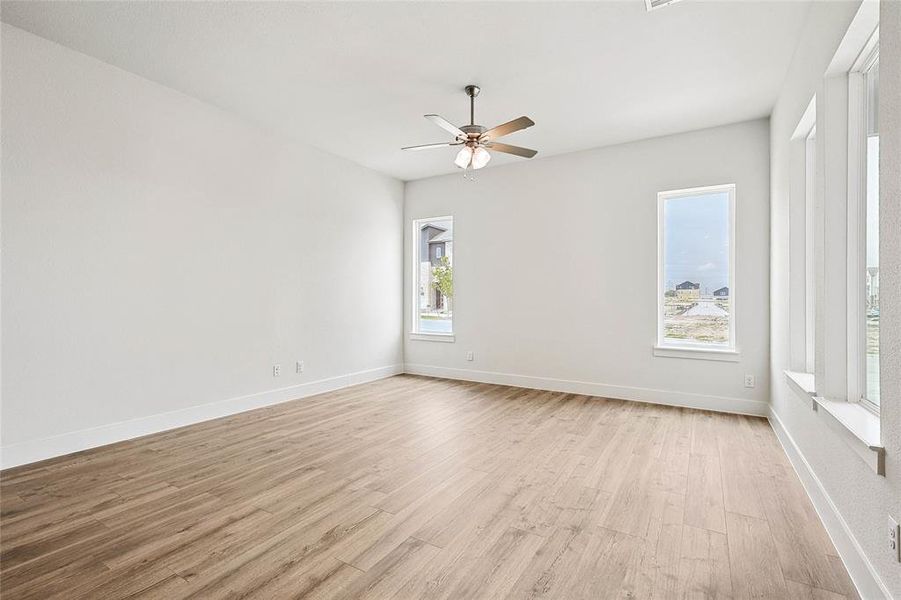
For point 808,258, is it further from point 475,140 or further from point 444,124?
point 444,124

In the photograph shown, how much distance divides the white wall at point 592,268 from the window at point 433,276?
184mm

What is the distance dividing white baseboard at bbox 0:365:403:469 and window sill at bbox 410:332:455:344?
141cm

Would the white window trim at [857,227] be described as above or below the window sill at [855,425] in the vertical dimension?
above

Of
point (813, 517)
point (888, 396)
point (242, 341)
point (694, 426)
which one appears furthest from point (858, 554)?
point (242, 341)

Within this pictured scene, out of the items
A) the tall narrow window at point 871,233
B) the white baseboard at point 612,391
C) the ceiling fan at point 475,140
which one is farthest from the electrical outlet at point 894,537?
the white baseboard at point 612,391


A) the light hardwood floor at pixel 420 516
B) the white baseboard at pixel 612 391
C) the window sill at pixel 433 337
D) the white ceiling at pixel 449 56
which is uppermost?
the white ceiling at pixel 449 56

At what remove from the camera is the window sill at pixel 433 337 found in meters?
6.18

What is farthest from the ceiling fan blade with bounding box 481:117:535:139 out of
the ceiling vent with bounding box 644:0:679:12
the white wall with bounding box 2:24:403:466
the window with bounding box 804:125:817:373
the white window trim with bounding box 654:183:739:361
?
the white wall with bounding box 2:24:403:466

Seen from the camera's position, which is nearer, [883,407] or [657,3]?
[883,407]

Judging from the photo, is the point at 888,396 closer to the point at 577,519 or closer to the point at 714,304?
the point at 577,519

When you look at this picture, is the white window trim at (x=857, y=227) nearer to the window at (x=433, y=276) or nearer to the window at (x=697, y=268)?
the window at (x=697, y=268)

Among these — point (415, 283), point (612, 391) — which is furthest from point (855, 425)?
point (415, 283)

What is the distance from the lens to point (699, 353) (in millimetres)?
4477

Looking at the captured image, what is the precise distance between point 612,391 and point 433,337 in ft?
8.41
